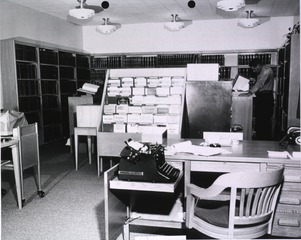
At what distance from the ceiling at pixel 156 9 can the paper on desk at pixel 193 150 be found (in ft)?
15.6

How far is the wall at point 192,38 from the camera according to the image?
8.35 m

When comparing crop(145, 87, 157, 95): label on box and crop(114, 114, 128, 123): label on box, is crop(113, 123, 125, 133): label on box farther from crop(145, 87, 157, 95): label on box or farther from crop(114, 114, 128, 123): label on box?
crop(145, 87, 157, 95): label on box

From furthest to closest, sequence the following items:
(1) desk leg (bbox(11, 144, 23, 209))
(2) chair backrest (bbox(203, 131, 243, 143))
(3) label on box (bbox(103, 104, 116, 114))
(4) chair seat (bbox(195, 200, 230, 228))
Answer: (3) label on box (bbox(103, 104, 116, 114)) → (1) desk leg (bbox(11, 144, 23, 209)) → (2) chair backrest (bbox(203, 131, 243, 143)) → (4) chair seat (bbox(195, 200, 230, 228))

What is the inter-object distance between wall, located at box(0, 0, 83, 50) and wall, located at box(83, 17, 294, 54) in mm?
685

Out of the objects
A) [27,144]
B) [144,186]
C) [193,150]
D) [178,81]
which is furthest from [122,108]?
[144,186]

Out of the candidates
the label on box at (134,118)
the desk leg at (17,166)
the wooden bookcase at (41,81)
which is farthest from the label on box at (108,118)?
the wooden bookcase at (41,81)

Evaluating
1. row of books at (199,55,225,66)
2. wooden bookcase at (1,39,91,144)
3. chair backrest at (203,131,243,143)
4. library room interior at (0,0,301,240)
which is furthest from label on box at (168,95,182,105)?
row of books at (199,55,225,66)

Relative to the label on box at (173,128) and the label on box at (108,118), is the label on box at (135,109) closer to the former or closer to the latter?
the label on box at (108,118)

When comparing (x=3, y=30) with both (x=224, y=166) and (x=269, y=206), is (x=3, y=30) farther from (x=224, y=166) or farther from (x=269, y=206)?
(x=269, y=206)

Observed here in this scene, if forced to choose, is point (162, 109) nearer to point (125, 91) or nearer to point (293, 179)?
point (125, 91)

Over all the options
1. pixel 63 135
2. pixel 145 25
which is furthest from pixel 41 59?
pixel 145 25

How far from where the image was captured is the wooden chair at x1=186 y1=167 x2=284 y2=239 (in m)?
1.78

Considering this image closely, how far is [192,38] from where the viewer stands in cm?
880

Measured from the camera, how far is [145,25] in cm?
908
